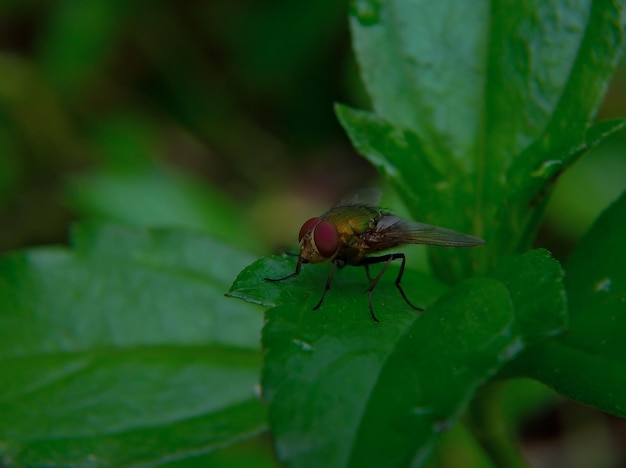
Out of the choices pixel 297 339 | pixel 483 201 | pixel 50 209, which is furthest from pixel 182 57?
pixel 297 339

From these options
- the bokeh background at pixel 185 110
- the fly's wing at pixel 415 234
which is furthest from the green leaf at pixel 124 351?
the bokeh background at pixel 185 110

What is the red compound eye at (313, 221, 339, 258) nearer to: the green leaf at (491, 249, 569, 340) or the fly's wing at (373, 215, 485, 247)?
the fly's wing at (373, 215, 485, 247)

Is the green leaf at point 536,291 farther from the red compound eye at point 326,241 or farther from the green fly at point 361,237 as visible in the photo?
the red compound eye at point 326,241

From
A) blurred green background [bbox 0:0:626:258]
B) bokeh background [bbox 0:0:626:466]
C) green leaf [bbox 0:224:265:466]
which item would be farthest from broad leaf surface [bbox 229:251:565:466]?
blurred green background [bbox 0:0:626:258]

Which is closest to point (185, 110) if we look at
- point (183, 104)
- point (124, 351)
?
point (183, 104)

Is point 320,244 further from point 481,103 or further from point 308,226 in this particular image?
point 481,103
